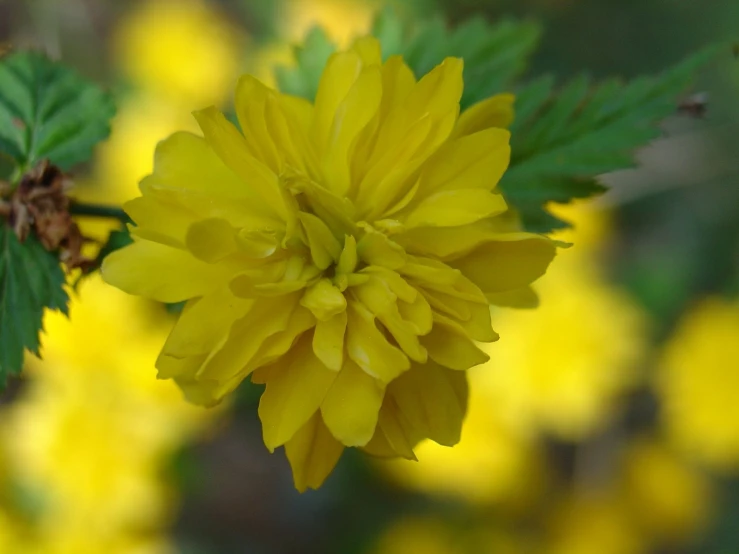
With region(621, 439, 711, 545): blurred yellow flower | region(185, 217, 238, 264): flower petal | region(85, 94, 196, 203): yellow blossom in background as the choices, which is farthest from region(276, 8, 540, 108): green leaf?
region(621, 439, 711, 545): blurred yellow flower

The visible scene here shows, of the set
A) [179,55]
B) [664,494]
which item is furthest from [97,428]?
[664,494]

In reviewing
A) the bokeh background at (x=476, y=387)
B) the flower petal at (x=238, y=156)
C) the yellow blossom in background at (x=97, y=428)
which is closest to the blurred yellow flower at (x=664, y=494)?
the bokeh background at (x=476, y=387)

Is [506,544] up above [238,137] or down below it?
below

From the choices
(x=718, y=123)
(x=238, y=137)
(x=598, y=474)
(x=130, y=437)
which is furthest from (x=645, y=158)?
(x=238, y=137)

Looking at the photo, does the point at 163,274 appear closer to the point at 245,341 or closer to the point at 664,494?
the point at 245,341

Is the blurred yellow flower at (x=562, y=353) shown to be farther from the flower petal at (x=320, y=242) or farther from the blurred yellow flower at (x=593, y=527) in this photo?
the flower petal at (x=320, y=242)

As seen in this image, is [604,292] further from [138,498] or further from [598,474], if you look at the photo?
[138,498]
